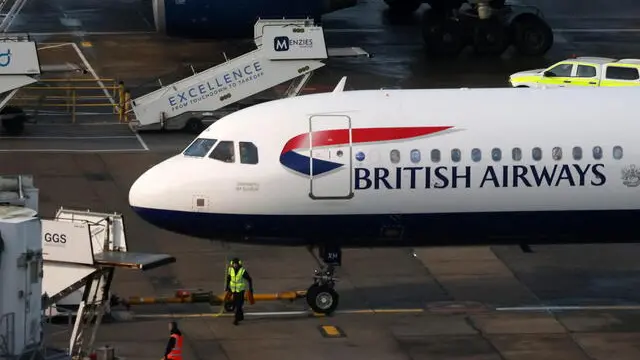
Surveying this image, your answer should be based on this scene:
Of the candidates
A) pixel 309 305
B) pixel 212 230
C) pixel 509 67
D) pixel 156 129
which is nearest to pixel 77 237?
pixel 212 230

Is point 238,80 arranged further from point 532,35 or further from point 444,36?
point 532,35

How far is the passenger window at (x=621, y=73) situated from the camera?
44.7 metres

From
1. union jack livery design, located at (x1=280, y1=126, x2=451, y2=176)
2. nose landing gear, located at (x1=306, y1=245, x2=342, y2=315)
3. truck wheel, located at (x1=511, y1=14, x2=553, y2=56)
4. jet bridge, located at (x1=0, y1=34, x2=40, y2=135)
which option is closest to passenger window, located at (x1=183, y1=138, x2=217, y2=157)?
union jack livery design, located at (x1=280, y1=126, x2=451, y2=176)

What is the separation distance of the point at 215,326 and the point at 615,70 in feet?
67.7

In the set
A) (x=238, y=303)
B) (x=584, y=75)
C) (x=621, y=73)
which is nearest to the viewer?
(x=238, y=303)

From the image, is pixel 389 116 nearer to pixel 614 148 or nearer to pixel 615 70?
pixel 614 148

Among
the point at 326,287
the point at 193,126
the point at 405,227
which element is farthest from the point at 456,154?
the point at 193,126

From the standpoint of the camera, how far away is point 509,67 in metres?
49.8

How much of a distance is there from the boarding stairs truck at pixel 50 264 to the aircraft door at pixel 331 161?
11.3ft

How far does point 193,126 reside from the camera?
4353 centimetres

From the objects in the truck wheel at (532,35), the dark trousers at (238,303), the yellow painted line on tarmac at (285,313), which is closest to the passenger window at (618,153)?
the yellow painted line on tarmac at (285,313)

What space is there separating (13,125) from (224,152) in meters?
16.9

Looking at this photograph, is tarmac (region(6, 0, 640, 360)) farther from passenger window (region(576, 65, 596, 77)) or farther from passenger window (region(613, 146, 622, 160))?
passenger window (region(576, 65, 596, 77))

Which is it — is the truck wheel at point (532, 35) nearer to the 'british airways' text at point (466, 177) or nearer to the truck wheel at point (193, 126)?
the truck wheel at point (193, 126)
